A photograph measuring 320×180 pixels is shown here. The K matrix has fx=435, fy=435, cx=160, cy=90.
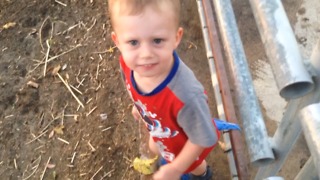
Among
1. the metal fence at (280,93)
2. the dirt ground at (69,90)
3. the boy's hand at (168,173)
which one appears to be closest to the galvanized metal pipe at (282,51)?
the metal fence at (280,93)

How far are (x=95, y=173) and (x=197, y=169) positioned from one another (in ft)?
2.69

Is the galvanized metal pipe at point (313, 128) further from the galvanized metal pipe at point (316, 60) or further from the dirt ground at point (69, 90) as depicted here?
the dirt ground at point (69, 90)

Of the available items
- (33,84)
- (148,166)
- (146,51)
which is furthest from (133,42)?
(33,84)

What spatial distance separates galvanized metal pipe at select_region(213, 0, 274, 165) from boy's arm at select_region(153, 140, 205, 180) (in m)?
0.30

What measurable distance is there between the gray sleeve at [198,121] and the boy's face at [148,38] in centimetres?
17

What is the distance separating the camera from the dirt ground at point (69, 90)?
2957mm

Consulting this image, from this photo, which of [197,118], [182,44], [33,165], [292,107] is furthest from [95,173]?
[292,107]

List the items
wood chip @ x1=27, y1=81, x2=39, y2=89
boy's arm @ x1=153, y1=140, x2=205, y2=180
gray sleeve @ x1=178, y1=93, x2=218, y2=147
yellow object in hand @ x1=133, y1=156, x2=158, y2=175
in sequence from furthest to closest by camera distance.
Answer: wood chip @ x1=27, y1=81, x2=39, y2=89 → yellow object in hand @ x1=133, y1=156, x2=158, y2=175 → boy's arm @ x1=153, y1=140, x2=205, y2=180 → gray sleeve @ x1=178, y1=93, x2=218, y2=147

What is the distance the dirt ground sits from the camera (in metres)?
2.96

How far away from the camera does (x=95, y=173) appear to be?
9.44ft

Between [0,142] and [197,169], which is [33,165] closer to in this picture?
[0,142]

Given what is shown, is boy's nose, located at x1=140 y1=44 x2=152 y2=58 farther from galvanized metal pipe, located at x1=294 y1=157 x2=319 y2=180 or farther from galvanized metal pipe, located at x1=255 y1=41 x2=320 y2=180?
galvanized metal pipe, located at x1=294 y1=157 x2=319 y2=180

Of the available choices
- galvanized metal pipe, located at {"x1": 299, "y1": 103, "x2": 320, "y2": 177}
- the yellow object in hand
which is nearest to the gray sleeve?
galvanized metal pipe, located at {"x1": 299, "y1": 103, "x2": 320, "y2": 177}

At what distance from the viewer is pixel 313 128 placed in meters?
0.97
